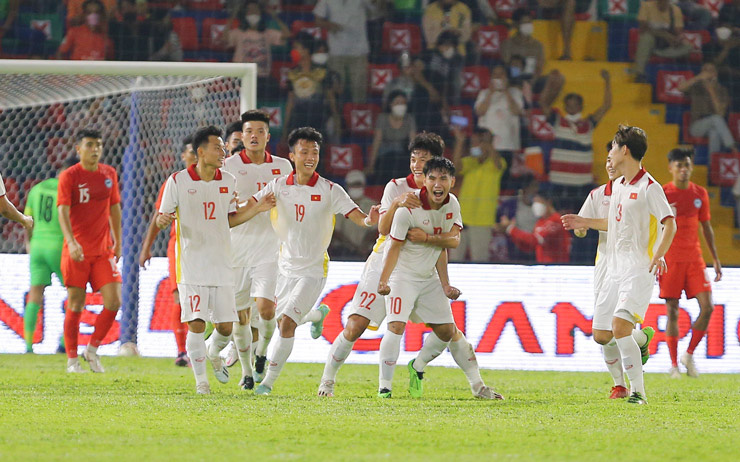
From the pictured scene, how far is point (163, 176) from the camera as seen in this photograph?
12906 millimetres

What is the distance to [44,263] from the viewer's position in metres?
12.2

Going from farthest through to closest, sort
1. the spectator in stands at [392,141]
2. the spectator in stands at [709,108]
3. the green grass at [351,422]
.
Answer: the spectator in stands at [709,108]
the spectator in stands at [392,141]
the green grass at [351,422]

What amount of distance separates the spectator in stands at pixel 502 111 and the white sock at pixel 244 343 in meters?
6.94

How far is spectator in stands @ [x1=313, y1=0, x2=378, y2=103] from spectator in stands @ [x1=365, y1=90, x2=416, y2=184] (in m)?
0.58

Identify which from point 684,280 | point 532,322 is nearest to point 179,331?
point 532,322

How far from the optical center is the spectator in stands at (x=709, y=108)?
1568 centimetres

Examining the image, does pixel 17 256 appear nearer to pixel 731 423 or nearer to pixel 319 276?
pixel 319 276

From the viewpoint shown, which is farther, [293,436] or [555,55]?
[555,55]

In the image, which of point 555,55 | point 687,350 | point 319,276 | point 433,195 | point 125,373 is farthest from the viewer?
point 555,55

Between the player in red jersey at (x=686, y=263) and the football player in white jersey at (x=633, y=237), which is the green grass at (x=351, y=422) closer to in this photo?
the football player in white jersey at (x=633, y=237)

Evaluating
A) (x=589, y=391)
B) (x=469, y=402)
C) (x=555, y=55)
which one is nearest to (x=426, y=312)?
(x=469, y=402)

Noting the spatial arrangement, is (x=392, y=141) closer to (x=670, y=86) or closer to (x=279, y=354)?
(x=670, y=86)

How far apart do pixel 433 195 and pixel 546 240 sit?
647 cm

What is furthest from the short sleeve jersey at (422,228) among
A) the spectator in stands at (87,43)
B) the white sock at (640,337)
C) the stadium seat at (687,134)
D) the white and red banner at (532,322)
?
the spectator in stands at (87,43)
